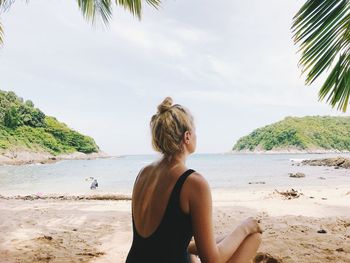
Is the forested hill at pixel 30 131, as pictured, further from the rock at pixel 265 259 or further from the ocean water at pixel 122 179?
the rock at pixel 265 259

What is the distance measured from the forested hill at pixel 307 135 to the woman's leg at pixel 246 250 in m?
90.6

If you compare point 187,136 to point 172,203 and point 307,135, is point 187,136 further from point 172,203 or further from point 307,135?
point 307,135

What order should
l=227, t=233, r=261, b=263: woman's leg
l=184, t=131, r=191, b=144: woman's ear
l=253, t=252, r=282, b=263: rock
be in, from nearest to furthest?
l=184, t=131, r=191, b=144: woman's ear < l=227, t=233, r=261, b=263: woman's leg < l=253, t=252, r=282, b=263: rock

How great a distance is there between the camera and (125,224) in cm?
576

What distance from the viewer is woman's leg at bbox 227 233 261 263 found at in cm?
183

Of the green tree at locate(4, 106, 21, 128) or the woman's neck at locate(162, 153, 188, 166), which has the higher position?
the green tree at locate(4, 106, 21, 128)

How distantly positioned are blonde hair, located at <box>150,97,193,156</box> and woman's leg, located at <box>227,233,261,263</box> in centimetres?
71

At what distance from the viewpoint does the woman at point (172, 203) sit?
4.90 ft

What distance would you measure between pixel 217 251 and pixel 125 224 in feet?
14.5

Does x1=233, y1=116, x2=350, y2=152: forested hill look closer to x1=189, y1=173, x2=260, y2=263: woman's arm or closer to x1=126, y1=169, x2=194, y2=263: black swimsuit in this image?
x1=189, y1=173, x2=260, y2=263: woman's arm

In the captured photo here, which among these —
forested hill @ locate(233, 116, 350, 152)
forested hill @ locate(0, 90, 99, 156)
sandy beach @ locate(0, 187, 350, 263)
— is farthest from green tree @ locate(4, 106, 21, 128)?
forested hill @ locate(233, 116, 350, 152)

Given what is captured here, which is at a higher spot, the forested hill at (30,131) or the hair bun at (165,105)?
the forested hill at (30,131)

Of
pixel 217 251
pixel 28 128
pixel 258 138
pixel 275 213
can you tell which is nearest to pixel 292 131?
pixel 258 138

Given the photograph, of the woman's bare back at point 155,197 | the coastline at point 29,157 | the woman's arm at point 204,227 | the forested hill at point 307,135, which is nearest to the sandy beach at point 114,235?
the woman's arm at point 204,227
